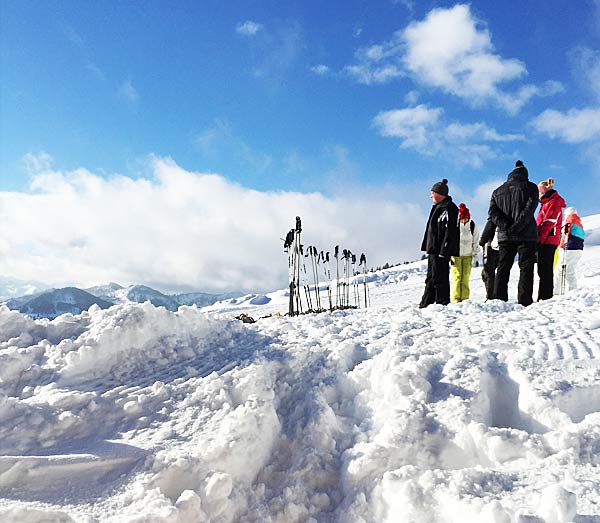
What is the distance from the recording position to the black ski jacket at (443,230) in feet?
21.1

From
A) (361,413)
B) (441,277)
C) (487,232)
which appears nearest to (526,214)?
(487,232)

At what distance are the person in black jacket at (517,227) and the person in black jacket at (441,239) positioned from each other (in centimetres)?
54

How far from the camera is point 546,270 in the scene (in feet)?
21.6

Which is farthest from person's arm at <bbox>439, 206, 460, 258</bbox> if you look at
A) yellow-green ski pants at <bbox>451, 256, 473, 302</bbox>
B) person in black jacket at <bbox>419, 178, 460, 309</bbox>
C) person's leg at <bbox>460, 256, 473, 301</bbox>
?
person's leg at <bbox>460, 256, 473, 301</bbox>

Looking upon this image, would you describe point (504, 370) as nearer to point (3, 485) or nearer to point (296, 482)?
point (296, 482)

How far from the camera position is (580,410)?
2.74 m

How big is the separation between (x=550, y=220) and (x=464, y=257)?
1313mm

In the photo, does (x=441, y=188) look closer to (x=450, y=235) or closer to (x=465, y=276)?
(x=450, y=235)

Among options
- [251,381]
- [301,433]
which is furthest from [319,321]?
[301,433]

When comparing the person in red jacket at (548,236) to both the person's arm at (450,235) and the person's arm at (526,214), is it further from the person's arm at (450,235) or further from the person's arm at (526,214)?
the person's arm at (450,235)

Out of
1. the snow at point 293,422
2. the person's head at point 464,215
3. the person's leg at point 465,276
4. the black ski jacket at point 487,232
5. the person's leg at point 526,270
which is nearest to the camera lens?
the snow at point 293,422

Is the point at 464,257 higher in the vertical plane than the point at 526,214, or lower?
lower

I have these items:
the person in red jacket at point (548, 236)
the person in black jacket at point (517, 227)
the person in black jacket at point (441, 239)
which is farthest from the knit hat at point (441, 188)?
the person in red jacket at point (548, 236)

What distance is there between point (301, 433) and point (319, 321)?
6.38 ft
